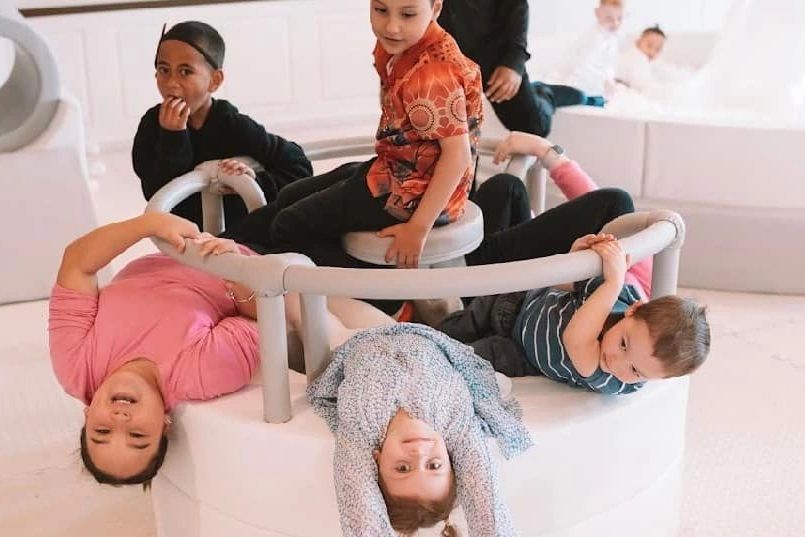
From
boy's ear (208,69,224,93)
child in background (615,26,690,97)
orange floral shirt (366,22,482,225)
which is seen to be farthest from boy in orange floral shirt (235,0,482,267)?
child in background (615,26,690,97)

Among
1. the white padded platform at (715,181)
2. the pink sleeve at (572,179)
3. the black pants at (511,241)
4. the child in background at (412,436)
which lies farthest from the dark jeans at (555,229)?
the white padded platform at (715,181)

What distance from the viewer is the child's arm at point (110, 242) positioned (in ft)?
4.96

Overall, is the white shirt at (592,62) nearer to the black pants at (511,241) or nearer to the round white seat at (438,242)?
the black pants at (511,241)

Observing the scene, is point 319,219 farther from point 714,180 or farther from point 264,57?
point 264,57

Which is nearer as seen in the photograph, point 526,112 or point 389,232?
point 389,232

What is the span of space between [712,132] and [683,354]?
1451mm

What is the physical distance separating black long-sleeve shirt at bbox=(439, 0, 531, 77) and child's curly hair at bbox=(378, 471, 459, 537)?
1.28 m

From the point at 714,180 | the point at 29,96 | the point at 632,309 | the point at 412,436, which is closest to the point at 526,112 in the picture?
the point at 714,180

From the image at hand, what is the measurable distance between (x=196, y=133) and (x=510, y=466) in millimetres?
1003

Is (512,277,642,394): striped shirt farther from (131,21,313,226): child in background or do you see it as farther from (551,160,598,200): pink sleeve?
(131,21,313,226): child in background

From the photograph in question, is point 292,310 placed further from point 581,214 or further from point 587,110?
point 587,110

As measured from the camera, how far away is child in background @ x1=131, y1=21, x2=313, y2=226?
6.49 ft

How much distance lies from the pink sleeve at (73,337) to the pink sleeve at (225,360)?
0.15m

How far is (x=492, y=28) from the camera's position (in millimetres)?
2418
